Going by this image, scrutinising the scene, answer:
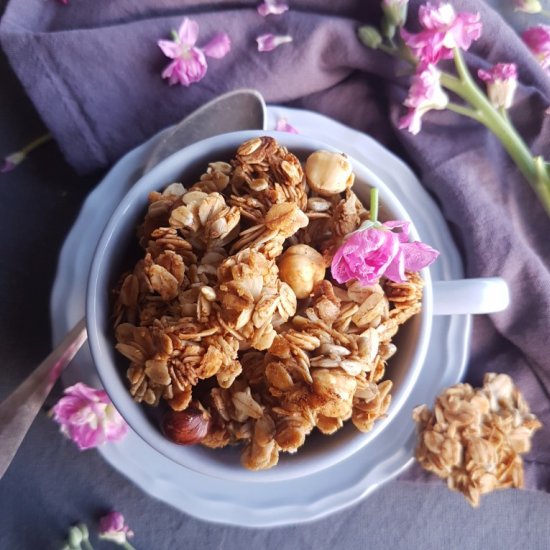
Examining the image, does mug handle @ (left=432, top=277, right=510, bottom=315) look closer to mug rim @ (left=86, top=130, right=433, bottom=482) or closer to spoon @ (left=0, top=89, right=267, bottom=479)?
mug rim @ (left=86, top=130, right=433, bottom=482)

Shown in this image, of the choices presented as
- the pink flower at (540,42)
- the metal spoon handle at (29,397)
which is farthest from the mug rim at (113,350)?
the pink flower at (540,42)

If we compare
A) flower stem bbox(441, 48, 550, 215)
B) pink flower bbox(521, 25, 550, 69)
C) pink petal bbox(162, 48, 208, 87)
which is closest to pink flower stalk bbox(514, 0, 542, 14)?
pink flower bbox(521, 25, 550, 69)

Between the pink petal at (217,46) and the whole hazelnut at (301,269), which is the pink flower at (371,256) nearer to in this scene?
the whole hazelnut at (301,269)

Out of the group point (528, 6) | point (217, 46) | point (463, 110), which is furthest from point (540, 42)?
point (217, 46)

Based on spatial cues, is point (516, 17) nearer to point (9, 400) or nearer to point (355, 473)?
point (355, 473)

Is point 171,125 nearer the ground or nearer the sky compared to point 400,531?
nearer the sky

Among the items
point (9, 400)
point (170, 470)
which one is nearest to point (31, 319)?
point (9, 400)

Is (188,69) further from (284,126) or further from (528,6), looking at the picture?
(528,6)
